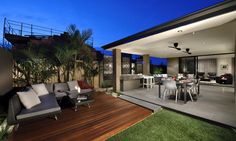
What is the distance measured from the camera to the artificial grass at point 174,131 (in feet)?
7.45

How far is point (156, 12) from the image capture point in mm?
27344

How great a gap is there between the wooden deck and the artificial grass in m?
0.25

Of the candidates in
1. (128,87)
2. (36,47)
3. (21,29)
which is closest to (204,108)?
(128,87)

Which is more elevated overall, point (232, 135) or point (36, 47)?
point (36, 47)

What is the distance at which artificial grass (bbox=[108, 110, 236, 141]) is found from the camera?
227 centimetres

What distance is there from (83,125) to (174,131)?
2105 millimetres

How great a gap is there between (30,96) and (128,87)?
15.8 feet

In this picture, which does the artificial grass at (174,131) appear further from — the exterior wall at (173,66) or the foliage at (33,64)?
the exterior wall at (173,66)

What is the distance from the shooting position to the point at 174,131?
250cm

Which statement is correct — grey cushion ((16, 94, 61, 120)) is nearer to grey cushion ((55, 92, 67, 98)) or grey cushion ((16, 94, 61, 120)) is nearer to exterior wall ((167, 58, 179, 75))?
grey cushion ((55, 92, 67, 98))

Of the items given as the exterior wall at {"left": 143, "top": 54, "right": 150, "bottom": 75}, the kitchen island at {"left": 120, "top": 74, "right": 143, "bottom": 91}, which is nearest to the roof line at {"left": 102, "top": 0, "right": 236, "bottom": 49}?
the kitchen island at {"left": 120, "top": 74, "right": 143, "bottom": 91}

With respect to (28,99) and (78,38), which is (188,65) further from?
(28,99)

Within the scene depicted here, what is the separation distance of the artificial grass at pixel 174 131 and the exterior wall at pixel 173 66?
32.6 feet

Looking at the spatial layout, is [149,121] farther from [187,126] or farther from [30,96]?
[30,96]
